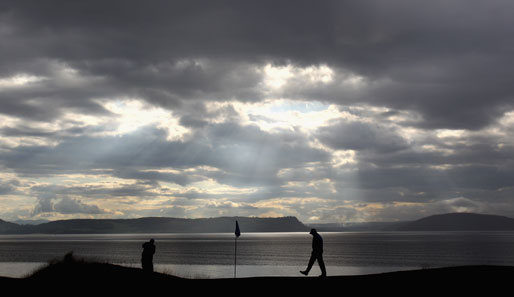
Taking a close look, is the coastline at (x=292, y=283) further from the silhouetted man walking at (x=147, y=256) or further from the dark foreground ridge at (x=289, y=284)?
the silhouetted man walking at (x=147, y=256)

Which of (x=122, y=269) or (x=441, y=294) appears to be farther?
(x=122, y=269)

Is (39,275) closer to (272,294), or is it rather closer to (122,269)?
(122,269)

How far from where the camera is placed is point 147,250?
21734 mm

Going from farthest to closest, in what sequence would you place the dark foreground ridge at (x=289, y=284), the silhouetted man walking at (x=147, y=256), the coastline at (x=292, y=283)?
the silhouetted man walking at (x=147, y=256), the coastline at (x=292, y=283), the dark foreground ridge at (x=289, y=284)

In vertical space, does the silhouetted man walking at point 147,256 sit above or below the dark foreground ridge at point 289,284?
above

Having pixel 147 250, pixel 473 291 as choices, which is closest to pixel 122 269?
pixel 147 250

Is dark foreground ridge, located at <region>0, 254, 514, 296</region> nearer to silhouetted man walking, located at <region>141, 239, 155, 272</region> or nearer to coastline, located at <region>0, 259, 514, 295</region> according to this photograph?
coastline, located at <region>0, 259, 514, 295</region>

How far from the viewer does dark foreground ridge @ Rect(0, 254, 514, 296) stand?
16625 millimetres

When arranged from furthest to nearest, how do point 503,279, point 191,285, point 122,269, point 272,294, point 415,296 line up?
point 122,269 < point 191,285 < point 503,279 < point 272,294 < point 415,296

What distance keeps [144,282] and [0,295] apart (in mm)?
5454

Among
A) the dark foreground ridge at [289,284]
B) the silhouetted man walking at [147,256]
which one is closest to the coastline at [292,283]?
the dark foreground ridge at [289,284]

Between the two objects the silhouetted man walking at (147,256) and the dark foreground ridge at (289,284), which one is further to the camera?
the silhouetted man walking at (147,256)

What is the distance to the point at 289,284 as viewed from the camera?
18.1 meters

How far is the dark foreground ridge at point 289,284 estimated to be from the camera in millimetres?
16625
